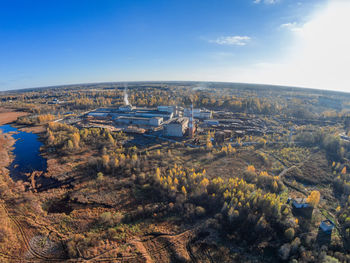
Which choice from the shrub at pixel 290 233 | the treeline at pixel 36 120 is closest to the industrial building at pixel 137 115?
the treeline at pixel 36 120

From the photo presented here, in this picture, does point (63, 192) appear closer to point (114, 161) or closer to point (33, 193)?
point (33, 193)

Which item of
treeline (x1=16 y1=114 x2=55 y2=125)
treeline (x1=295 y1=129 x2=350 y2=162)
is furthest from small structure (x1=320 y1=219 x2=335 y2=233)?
treeline (x1=16 y1=114 x2=55 y2=125)

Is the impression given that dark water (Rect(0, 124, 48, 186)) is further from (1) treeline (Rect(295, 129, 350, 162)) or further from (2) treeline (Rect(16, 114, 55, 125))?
(1) treeline (Rect(295, 129, 350, 162))

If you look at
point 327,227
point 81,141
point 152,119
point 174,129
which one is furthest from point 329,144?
point 81,141

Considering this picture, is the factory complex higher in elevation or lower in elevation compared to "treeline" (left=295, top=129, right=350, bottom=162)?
higher

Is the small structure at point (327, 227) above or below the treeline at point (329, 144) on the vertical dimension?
below

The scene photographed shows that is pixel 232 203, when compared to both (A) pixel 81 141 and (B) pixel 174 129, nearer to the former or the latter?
(B) pixel 174 129

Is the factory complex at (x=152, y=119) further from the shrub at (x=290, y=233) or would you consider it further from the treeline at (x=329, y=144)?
the shrub at (x=290, y=233)
